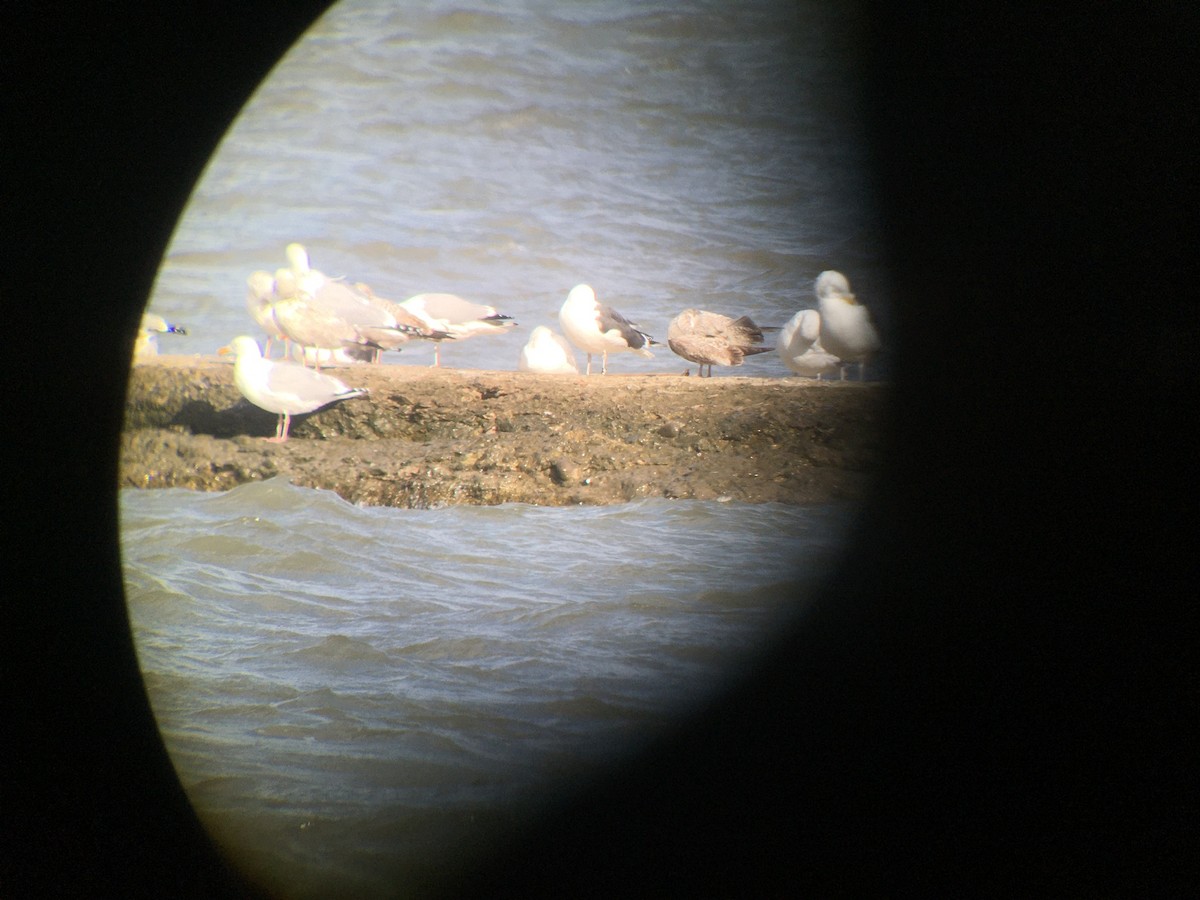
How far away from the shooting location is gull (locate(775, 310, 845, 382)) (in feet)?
13.6

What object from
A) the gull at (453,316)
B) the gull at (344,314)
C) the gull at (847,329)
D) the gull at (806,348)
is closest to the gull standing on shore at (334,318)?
the gull at (344,314)

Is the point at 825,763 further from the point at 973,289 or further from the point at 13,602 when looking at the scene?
the point at 973,289

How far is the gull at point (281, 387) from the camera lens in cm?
313

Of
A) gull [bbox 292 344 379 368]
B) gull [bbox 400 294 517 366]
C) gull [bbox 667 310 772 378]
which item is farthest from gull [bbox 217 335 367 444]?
gull [bbox 667 310 772 378]

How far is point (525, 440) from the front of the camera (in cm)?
301

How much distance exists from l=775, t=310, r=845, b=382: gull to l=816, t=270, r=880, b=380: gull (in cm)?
7

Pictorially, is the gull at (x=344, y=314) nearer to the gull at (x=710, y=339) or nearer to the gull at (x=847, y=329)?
the gull at (x=710, y=339)

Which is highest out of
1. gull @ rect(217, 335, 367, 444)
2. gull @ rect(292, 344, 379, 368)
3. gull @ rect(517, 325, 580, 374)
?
gull @ rect(517, 325, 580, 374)

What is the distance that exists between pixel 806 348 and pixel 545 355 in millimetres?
1328

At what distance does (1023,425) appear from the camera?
267 cm

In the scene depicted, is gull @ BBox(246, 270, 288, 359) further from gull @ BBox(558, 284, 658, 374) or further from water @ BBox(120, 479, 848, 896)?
water @ BBox(120, 479, 848, 896)

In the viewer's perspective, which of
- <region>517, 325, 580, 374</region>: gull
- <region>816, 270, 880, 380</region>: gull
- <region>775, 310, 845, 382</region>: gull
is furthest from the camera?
<region>517, 325, 580, 374</region>: gull

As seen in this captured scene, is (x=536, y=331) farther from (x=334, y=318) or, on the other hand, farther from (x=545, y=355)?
(x=334, y=318)

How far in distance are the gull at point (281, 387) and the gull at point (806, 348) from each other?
6.74 ft
